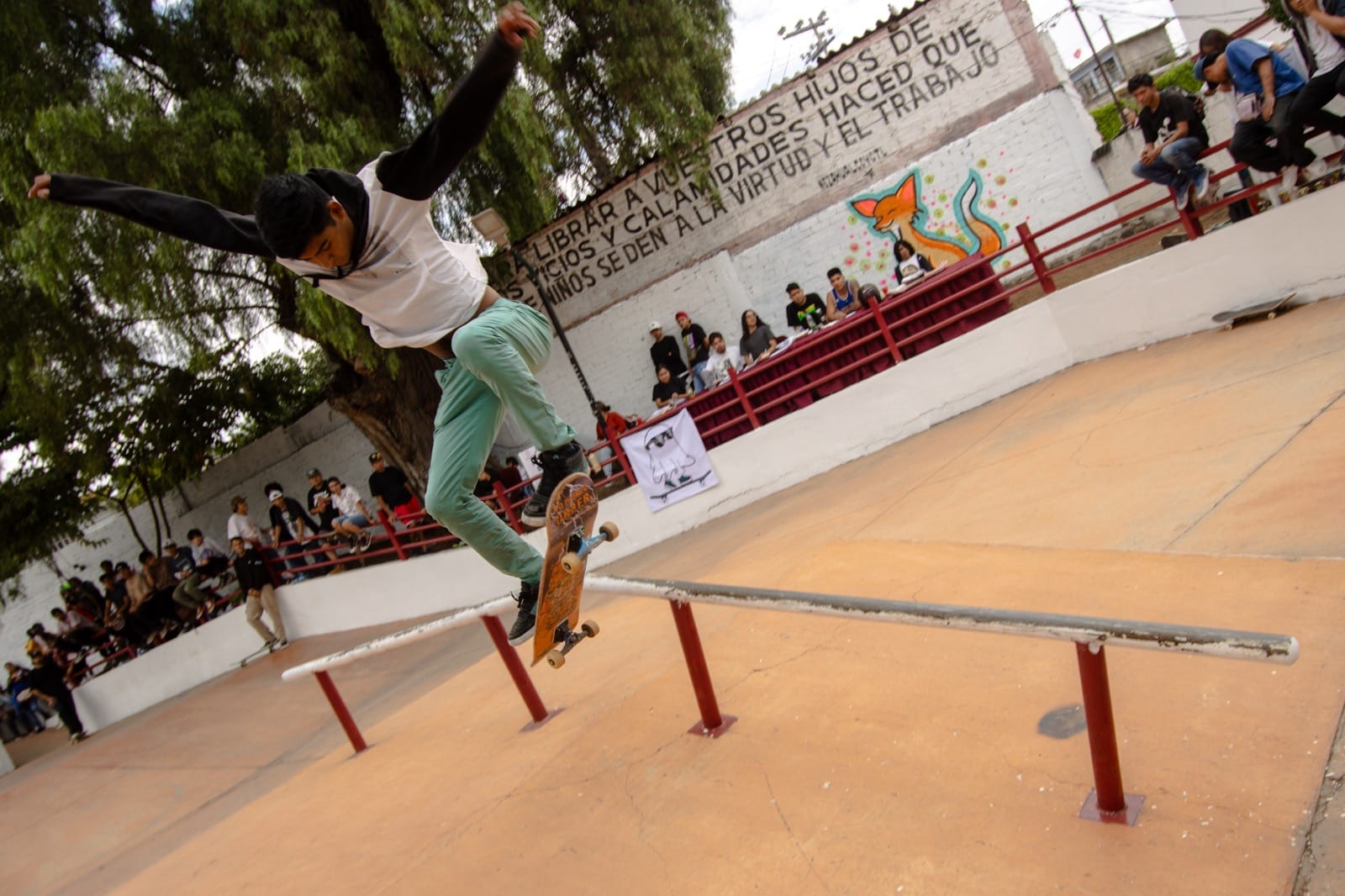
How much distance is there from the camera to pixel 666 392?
12477mm

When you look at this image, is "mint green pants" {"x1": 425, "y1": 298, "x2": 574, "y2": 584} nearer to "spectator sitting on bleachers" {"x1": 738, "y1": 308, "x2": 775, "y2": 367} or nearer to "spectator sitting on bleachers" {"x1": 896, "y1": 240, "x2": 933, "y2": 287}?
"spectator sitting on bleachers" {"x1": 896, "y1": 240, "x2": 933, "y2": 287}

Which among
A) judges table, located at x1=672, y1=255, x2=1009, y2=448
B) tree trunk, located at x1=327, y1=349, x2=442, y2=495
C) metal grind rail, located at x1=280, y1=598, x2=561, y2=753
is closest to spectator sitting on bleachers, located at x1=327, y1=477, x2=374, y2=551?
tree trunk, located at x1=327, y1=349, x2=442, y2=495

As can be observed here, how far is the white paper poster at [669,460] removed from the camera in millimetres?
10641

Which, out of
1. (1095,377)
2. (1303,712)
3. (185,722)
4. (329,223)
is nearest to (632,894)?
(1303,712)

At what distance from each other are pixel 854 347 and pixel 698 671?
22.8 ft

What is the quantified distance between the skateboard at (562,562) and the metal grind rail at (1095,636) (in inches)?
27.9

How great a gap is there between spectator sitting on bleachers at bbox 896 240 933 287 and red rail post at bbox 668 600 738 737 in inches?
307

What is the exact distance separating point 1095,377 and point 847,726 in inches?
240

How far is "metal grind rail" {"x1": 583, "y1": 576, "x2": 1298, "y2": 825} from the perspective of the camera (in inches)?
73.5

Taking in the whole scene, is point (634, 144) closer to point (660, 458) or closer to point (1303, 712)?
point (660, 458)

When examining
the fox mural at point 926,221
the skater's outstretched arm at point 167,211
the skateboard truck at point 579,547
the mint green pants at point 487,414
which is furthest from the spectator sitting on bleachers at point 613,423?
the skater's outstretched arm at point 167,211

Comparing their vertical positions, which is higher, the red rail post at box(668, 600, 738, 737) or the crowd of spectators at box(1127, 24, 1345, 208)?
the crowd of spectators at box(1127, 24, 1345, 208)

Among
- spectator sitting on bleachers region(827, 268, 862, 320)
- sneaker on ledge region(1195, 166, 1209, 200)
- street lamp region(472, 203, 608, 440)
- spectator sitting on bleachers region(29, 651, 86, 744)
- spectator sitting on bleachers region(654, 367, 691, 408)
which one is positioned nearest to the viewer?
sneaker on ledge region(1195, 166, 1209, 200)

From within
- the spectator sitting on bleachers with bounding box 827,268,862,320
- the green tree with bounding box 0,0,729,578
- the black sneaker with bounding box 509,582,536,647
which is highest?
the green tree with bounding box 0,0,729,578
